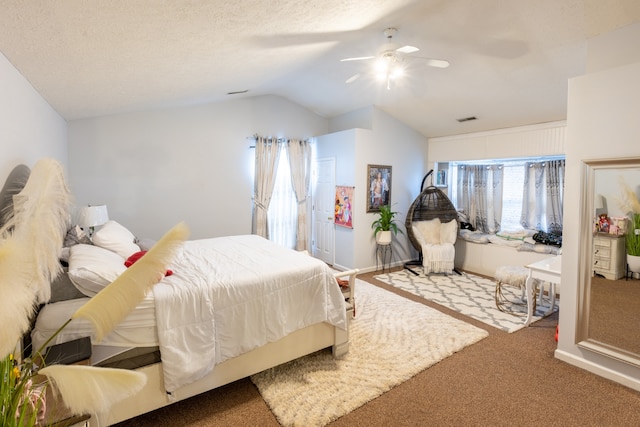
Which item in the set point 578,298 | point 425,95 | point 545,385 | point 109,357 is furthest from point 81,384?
point 425,95

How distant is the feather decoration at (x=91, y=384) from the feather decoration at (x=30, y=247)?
129mm

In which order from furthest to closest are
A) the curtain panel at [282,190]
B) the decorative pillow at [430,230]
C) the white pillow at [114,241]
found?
the curtain panel at [282,190], the decorative pillow at [430,230], the white pillow at [114,241]

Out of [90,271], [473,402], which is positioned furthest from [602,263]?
[90,271]

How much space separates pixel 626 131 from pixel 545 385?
1930 millimetres

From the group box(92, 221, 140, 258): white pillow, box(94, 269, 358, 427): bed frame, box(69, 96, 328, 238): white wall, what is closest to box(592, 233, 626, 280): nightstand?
box(94, 269, 358, 427): bed frame

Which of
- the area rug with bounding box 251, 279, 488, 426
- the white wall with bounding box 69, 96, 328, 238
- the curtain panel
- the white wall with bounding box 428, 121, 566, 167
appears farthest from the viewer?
the curtain panel

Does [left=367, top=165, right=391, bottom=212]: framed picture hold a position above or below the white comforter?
above

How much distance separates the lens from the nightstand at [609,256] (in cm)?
236

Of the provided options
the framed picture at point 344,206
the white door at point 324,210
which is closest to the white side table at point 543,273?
the framed picture at point 344,206

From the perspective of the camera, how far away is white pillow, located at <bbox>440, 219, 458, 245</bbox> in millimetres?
4980

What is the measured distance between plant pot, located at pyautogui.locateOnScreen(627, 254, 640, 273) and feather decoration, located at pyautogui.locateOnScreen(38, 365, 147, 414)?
3.16m

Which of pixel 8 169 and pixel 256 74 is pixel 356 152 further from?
pixel 8 169

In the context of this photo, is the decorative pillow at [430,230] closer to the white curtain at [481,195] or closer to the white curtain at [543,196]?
the white curtain at [481,195]

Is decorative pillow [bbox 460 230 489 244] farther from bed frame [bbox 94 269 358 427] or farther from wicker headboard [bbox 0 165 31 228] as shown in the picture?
wicker headboard [bbox 0 165 31 228]
